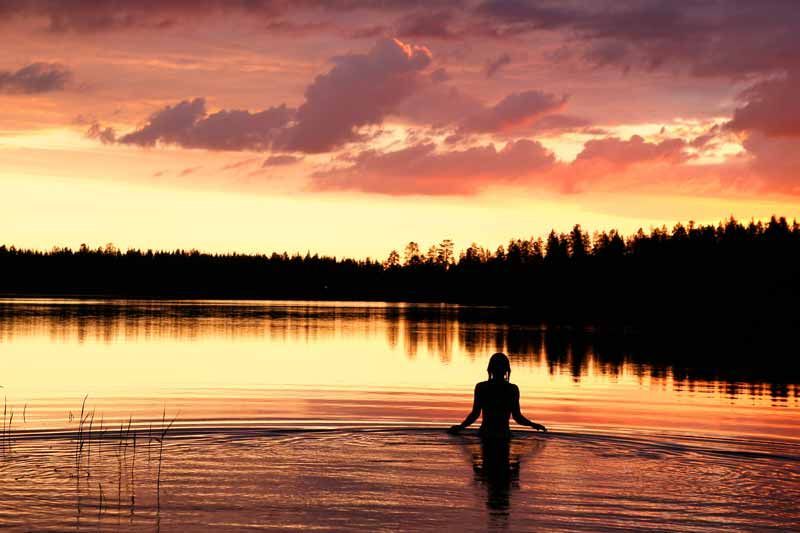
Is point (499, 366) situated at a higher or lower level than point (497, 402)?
higher

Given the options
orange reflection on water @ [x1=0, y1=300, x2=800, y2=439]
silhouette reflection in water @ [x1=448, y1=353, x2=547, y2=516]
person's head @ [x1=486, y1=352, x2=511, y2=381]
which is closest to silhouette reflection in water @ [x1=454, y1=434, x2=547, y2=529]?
silhouette reflection in water @ [x1=448, y1=353, x2=547, y2=516]

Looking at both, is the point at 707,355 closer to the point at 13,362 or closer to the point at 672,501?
the point at 13,362

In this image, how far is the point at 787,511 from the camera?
1650 centimetres

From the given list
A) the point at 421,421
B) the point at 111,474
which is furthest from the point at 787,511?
the point at 421,421

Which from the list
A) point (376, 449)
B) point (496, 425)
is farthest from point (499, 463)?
point (496, 425)

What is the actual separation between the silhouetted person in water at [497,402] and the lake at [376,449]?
0.54 metres

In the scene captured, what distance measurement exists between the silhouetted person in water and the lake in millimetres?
540

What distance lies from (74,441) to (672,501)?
13.0 m

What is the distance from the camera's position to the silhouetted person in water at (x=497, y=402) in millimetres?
22531

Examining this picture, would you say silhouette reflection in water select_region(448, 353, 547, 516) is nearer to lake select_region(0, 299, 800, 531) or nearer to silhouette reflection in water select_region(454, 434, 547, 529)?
silhouette reflection in water select_region(454, 434, 547, 529)

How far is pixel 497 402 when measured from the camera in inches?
915

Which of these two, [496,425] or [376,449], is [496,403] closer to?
[496,425]

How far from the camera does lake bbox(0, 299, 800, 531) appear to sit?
1573cm

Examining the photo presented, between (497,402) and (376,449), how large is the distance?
3.15 meters
